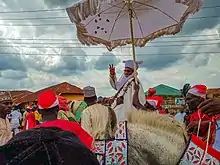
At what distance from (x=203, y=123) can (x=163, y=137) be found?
54cm

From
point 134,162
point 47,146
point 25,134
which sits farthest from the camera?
point 134,162

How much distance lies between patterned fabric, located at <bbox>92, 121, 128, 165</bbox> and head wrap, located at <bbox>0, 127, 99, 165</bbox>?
58.5 inches

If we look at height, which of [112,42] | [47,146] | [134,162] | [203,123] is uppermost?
[112,42]

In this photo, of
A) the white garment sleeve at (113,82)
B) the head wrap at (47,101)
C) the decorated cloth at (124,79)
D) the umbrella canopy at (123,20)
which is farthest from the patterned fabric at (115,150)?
the white garment sleeve at (113,82)

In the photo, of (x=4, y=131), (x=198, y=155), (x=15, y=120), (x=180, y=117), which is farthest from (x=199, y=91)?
(x=15, y=120)

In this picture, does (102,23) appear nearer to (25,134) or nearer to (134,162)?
(134,162)

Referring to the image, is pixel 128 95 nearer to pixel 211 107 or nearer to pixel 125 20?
pixel 125 20

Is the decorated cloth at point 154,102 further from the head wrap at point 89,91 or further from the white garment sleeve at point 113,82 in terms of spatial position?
the head wrap at point 89,91

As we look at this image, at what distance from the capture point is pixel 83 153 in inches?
62.7

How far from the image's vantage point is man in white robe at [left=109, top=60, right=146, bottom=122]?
5.62 m

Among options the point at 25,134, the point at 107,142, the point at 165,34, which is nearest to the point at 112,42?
the point at 165,34

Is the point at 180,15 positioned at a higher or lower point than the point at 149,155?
higher

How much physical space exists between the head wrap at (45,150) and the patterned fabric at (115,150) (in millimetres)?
1486

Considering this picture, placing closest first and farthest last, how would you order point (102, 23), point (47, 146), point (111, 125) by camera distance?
point (47, 146) → point (111, 125) → point (102, 23)
